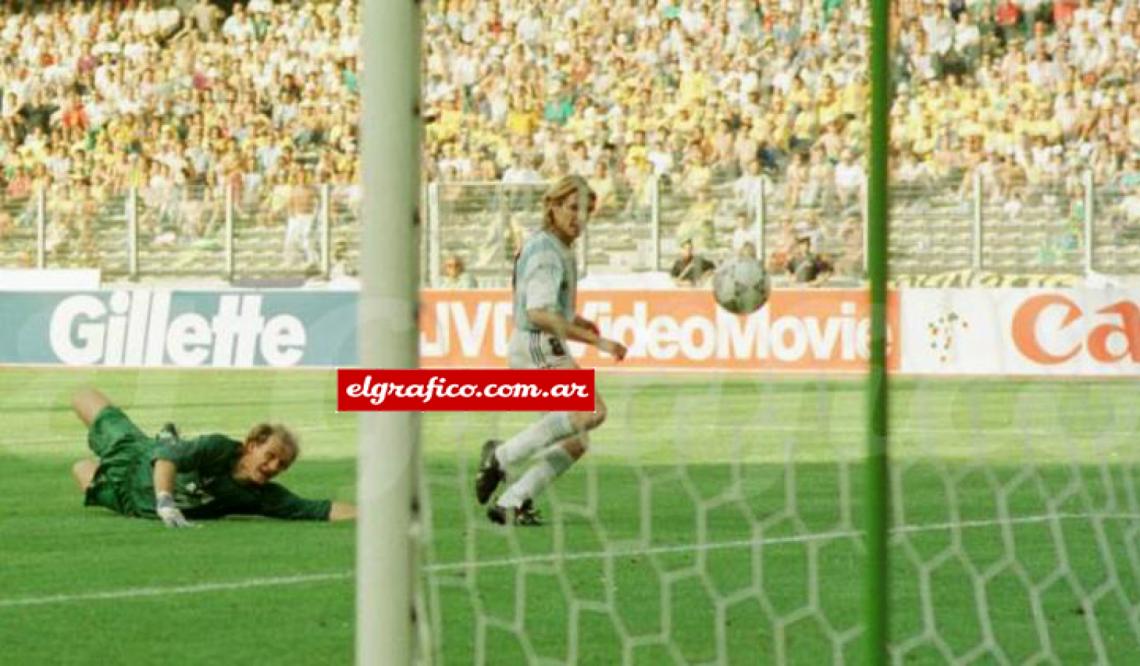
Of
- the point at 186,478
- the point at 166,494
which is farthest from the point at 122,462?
the point at 166,494

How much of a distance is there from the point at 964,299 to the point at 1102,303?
1.30 meters

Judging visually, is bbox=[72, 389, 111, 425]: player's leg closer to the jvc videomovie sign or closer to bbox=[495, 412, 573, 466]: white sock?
bbox=[495, 412, 573, 466]: white sock

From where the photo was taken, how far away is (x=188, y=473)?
34.7 feet

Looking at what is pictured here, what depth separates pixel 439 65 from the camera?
78.9 feet

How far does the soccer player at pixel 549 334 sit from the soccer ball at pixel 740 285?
956 centimetres

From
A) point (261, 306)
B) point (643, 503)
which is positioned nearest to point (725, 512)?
point (643, 503)

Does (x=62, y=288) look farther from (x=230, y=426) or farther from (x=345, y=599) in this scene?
(x=345, y=599)

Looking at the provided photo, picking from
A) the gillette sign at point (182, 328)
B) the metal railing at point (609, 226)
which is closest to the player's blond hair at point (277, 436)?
the metal railing at point (609, 226)

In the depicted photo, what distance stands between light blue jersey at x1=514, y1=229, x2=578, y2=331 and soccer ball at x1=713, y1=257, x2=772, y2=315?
9531mm

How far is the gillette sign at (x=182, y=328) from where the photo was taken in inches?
942

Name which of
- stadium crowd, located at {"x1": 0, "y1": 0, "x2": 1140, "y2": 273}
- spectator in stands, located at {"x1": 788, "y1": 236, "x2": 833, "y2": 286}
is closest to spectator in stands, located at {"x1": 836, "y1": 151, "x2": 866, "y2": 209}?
stadium crowd, located at {"x1": 0, "y1": 0, "x2": 1140, "y2": 273}

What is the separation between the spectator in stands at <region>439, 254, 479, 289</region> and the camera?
71.0ft

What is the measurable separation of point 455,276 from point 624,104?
225 centimetres

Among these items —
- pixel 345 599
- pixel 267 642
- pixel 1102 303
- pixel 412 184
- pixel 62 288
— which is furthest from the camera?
pixel 62 288
